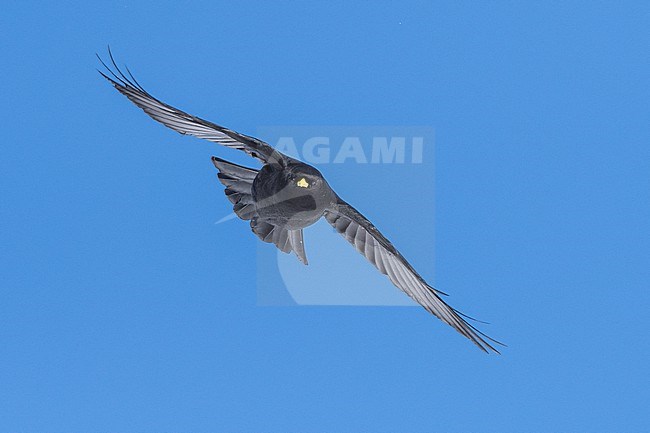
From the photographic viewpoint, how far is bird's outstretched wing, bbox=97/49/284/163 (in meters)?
9.14

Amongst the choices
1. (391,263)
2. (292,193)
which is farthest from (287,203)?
(391,263)

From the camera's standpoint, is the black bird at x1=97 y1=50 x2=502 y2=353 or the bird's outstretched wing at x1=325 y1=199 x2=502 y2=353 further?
the bird's outstretched wing at x1=325 y1=199 x2=502 y2=353

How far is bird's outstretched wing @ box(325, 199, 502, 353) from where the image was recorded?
33.1 ft

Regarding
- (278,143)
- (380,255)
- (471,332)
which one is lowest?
(471,332)

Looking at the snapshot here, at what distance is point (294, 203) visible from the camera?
914 centimetres

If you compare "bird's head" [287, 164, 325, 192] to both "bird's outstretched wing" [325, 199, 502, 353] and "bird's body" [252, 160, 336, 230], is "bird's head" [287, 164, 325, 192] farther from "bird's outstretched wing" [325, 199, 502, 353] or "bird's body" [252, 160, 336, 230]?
"bird's outstretched wing" [325, 199, 502, 353]

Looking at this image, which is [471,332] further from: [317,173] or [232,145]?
[232,145]

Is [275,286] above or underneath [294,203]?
underneath

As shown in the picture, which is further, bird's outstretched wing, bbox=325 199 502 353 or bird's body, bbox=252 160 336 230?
bird's outstretched wing, bbox=325 199 502 353

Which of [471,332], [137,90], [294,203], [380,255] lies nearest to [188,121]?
[137,90]

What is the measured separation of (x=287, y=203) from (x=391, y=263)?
2.15 metres

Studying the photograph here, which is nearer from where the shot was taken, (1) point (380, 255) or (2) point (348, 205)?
(2) point (348, 205)

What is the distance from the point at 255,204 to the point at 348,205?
114 cm

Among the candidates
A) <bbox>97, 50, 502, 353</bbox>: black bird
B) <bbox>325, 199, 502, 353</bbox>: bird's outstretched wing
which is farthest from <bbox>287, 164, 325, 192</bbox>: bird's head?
<bbox>325, 199, 502, 353</bbox>: bird's outstretched wing
